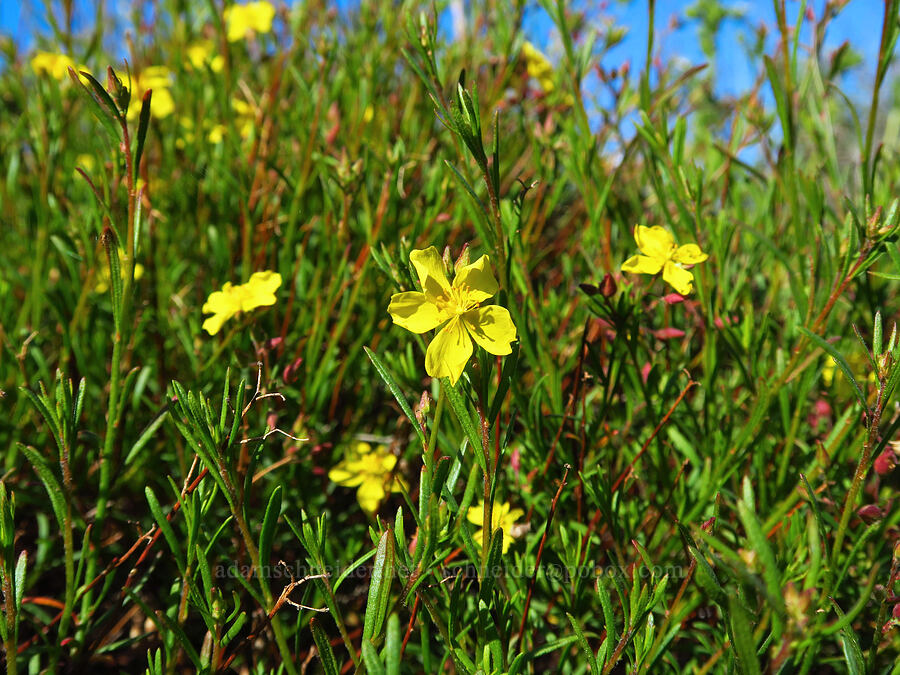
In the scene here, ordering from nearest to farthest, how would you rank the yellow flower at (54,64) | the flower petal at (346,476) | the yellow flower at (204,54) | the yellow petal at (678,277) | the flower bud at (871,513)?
the flower bud at (871,513), the yellow petal at (678,277), the flower petal at (346,476), the yellow flower at (54,64), the yellow flower at (204,54)

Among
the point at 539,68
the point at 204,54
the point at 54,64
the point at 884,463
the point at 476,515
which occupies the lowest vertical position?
the point at 476,515

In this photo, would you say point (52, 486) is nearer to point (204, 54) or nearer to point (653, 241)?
point (653, 241)

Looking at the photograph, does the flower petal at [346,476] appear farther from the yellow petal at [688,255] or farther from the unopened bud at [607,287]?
the yellow petal at [688,255]

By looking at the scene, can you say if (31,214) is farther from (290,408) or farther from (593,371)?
(593,371)

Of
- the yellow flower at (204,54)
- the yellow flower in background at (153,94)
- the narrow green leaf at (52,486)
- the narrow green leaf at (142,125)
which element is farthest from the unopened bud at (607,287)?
the yellow flower at (204,54)

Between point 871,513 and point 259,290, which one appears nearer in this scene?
point 871,513

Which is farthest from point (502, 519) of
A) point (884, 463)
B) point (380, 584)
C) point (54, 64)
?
point (54, 64)

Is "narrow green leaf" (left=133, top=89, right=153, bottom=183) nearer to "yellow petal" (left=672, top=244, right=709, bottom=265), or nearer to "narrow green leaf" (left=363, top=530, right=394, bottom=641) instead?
"narrow green leaf" (left=363, top=530, right=394, bottom=641)
